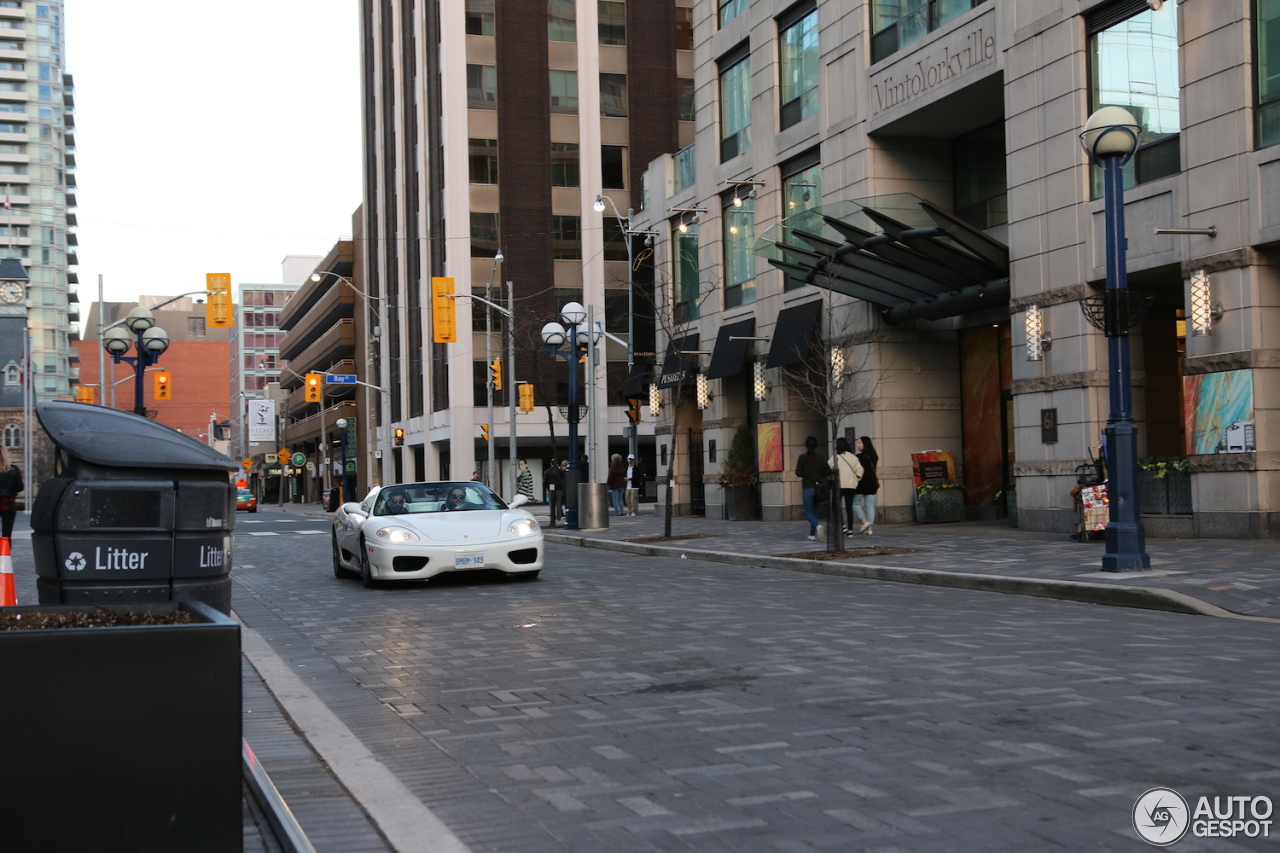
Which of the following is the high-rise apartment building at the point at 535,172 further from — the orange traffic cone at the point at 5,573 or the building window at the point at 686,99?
the orange traffic cone at the point at 5,573

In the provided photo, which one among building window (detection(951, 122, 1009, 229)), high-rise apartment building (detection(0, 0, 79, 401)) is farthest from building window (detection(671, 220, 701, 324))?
high-rise apartment building (detection(0, 0, 79, 401))

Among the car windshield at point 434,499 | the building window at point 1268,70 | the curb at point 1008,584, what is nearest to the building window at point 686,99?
the curb at point 1008,584

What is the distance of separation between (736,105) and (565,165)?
2819 cm

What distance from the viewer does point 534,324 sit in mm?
56438

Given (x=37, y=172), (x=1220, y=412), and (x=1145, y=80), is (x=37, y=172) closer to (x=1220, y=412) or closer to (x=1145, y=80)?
(x=1145, y=80)

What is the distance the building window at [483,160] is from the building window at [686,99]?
9.29m

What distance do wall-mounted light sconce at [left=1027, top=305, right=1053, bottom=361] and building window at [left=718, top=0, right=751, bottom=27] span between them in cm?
1371

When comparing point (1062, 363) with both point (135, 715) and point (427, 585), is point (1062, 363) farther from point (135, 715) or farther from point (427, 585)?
point (135, 715)

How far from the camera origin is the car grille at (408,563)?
14.5 m

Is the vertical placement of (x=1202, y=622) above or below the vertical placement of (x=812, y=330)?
below

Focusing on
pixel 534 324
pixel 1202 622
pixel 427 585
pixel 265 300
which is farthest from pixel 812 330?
pixel 265 300

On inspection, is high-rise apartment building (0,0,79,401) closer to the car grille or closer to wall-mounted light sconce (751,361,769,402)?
wall-mounted light sconce (751,361,769,402)

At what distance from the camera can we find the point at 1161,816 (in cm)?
445

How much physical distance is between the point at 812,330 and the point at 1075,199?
25.0 ft
